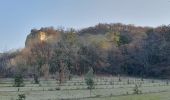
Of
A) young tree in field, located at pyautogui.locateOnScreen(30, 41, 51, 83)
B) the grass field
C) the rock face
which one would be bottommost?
the grass field

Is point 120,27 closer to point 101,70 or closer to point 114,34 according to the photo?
point 114,34

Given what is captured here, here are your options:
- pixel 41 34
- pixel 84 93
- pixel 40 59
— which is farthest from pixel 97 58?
pixel 84 93

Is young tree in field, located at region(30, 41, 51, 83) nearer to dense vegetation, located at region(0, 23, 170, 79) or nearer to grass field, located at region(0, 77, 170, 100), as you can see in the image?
dense vegetation, located at region(0, 23, 170, 79)

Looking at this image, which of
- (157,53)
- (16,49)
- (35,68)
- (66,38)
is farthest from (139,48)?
(16,49)

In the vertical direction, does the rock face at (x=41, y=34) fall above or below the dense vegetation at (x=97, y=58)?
above

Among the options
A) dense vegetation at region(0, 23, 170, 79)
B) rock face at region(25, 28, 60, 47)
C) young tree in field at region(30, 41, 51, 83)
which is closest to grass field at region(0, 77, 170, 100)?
young tree in field at region(30, 41, 51, 83)

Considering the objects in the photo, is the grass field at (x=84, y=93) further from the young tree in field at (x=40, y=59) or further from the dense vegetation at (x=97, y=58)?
the dense vegetation at (x=97, y=58)

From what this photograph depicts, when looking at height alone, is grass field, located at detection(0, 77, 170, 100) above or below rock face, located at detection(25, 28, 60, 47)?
below

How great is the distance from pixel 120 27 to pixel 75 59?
4133 centimetres

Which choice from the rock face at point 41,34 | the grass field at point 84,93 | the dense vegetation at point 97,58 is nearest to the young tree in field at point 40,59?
the dense vegetation at point 97,58

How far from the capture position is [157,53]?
88500mm

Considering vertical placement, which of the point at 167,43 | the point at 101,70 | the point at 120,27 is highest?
the point at 120,27

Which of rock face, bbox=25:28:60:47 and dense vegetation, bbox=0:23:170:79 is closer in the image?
dense vegetation, bbox=0:23:170:79

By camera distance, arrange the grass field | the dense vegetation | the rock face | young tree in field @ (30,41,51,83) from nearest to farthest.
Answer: the grass field, young tree in field @ (30,41,51,83), the dense vegetation, the rock face
